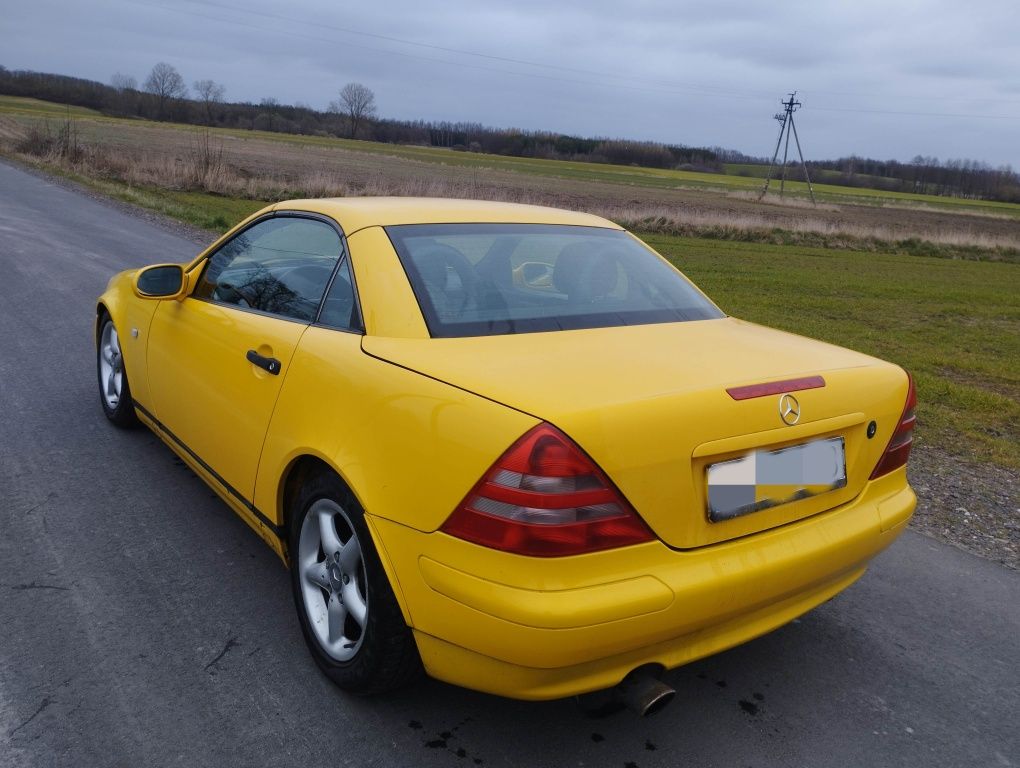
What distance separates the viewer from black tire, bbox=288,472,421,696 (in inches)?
92.2

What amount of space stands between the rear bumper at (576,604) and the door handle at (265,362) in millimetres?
840

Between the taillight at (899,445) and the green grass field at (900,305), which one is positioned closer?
the taillight at (899,445)

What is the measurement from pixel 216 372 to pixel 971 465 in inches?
186

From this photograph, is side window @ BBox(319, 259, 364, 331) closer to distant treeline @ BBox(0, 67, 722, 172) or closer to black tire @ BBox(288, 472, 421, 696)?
black tire @ BBox(288, 472, 421, 696)

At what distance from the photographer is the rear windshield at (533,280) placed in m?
2.75

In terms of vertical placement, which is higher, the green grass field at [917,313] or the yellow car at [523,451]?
the yellow car at [523,451]

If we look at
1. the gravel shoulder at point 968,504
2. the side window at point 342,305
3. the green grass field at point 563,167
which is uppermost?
the green grass field at point 563,167

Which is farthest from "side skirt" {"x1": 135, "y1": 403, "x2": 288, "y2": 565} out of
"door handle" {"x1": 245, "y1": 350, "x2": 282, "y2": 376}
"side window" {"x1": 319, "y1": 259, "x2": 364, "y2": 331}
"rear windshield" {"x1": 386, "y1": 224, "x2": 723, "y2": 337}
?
"rear windshield" {"x1": 386, "y1": 224, "x2": 723, "y2": 337}

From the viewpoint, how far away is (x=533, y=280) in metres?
3.12

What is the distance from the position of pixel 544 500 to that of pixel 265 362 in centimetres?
138

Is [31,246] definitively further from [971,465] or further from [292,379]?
[971,465]

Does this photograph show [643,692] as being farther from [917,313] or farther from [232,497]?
[917,313]

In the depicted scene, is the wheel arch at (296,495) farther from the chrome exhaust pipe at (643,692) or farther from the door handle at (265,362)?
the chrome exhaust pipe at (643,692)

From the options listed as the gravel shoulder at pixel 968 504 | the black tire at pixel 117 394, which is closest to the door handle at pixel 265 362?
the black tire at pixel 117 394
